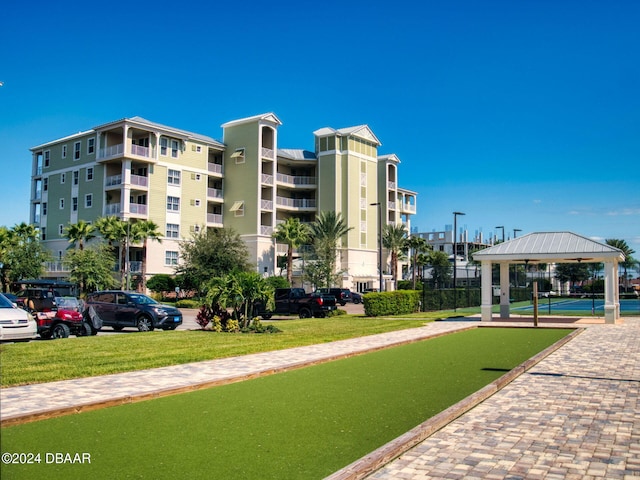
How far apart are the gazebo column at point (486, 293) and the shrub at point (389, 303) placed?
6068mm

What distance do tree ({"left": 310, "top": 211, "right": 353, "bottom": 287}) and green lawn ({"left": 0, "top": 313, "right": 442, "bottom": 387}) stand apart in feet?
110

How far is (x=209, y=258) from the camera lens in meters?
50.2

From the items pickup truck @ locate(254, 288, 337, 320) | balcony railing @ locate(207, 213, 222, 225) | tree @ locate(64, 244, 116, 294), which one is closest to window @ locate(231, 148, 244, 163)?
balcony railing @ locate(207, 213, 222, 225)

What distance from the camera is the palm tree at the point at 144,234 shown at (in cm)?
5156

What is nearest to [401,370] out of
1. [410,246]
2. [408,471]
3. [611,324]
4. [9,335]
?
[408,471]

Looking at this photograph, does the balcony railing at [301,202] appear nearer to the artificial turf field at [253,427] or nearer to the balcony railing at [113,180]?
the balcony railing at [113,180]

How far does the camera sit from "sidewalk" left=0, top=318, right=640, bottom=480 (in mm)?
5793

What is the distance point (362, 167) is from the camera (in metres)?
69.1

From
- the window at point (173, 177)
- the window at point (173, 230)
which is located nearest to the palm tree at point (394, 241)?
the window at point (173, 230)

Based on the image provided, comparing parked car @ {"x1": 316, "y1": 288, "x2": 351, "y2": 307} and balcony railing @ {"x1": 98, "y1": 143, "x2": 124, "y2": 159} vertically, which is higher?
balcony railing @ {"x1": 98, "y1": 143, "x2": 124, "y2": 159}

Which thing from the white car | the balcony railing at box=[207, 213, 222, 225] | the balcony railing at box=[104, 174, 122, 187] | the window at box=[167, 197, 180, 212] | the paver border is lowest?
the paver border

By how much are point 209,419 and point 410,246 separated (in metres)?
70.6

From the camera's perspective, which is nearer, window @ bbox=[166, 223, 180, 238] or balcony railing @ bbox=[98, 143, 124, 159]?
balcony railing @ bbox=[98, 143, 124, 159]

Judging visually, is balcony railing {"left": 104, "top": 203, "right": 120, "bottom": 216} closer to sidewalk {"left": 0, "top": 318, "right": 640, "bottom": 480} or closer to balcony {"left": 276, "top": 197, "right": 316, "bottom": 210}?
balcony {"left": 276, "top": 197, "right": 316, "bottom": 210}
